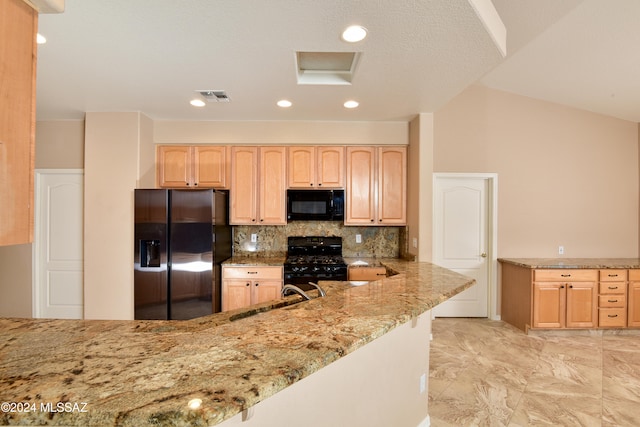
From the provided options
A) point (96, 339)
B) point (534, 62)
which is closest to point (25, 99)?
point (96, 339)

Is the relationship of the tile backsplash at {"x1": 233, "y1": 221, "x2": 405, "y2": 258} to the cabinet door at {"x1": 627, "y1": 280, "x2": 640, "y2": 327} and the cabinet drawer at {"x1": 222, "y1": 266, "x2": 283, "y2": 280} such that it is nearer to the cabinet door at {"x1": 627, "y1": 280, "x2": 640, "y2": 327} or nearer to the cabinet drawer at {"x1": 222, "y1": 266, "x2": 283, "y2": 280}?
the cabinet drawer at {"x1": 222, "y1": 266, "x2": 283, "y2": 280}

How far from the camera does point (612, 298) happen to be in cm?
364

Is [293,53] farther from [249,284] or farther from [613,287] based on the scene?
[613,287]

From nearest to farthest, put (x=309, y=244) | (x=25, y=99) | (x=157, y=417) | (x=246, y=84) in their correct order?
(x=157, y=417) → (x=25, y=99) → (x=246, y=84) → (x=309, y=244)

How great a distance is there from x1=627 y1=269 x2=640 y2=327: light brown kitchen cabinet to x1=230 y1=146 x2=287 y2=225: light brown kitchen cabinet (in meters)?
4.29

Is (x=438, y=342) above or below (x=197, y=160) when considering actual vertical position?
below

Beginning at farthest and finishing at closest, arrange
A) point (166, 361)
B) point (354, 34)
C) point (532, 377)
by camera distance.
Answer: point (532, 377) → point (354, 34) → point (166, 361)

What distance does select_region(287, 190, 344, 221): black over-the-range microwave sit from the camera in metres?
3.88

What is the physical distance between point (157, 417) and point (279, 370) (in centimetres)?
26

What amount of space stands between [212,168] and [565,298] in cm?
466

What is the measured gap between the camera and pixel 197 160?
3943 millimetres

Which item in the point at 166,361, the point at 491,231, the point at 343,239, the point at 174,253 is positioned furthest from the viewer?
the point at 343,239

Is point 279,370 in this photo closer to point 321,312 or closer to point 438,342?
point 321,312

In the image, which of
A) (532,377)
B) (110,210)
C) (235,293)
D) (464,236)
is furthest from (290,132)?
(532,377)
